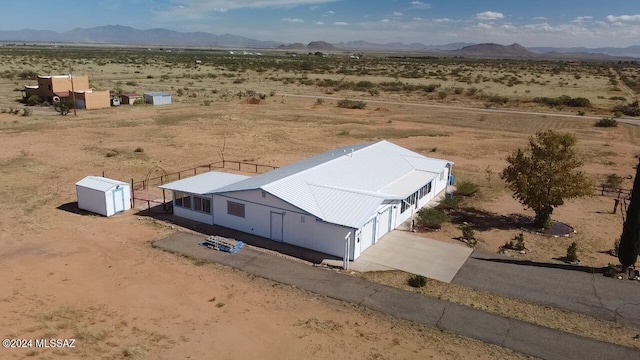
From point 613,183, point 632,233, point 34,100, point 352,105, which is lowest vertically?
point 613,183

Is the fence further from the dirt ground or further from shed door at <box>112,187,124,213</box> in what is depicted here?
the dirt ground

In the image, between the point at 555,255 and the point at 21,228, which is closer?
the point at 555,255

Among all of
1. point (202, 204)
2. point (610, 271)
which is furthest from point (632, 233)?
point (202, 204)

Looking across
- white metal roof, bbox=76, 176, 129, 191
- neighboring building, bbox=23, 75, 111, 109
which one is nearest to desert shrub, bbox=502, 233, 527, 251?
white metal roof, bbox=76, 176, 129, 191

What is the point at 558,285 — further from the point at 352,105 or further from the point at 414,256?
the point at 352,105

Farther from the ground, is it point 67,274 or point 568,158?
point 568,158

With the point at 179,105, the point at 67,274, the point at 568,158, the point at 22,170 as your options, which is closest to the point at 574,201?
the point at 568,158

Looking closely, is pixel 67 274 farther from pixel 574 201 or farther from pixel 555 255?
pixel 574 201
